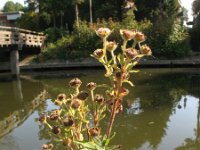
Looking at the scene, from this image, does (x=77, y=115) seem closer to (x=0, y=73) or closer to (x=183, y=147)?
(x=183, y=147)

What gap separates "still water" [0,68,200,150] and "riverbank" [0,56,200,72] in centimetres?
288

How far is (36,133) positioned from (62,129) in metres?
7.96

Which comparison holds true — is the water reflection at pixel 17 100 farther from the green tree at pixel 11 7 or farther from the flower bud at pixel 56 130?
the green tree at pixel 11 7

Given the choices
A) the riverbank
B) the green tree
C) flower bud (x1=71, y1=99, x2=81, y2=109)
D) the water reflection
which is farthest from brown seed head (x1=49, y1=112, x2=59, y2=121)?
the green tree

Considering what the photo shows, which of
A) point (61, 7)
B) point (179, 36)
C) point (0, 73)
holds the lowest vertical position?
point (0, 73)

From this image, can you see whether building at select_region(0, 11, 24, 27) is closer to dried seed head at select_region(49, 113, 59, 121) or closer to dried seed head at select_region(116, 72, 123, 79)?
dried seed head at select_region(49, 113, 59, 121)

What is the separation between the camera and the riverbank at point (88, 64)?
2269 cm

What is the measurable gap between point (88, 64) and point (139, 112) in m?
12.4

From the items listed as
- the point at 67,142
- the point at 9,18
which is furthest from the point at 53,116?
the point at 9,18

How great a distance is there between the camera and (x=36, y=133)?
30.2 feet

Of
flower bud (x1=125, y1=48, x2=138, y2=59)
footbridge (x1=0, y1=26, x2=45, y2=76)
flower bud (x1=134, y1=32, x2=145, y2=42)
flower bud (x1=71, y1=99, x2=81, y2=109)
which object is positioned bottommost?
footbridge (x1=0, y1=26, x2=45, y2=76)

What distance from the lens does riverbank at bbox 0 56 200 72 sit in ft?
74.4

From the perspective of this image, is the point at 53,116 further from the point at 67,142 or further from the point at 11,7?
the point at 11,7

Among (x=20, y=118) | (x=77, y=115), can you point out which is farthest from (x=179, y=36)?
(x=77, y=115)
